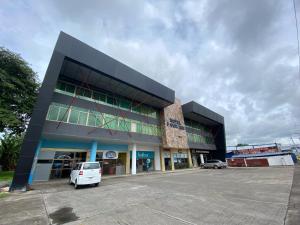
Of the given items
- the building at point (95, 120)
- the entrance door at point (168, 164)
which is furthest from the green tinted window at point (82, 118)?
the entrance door at point (168, 164)

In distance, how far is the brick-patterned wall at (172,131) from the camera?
89.1 ft

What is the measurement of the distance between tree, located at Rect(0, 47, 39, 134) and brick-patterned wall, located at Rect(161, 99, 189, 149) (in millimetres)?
20002

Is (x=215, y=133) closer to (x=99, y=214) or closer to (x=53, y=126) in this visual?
(x=53, y=126)

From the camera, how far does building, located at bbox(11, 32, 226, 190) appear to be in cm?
1470

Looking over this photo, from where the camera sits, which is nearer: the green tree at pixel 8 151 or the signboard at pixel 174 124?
the green tree at pixel 8 151

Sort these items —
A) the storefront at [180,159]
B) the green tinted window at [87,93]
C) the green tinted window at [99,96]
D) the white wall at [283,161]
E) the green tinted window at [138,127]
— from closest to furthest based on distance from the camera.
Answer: the green tinted window at [87,93] → the green tinted window at [99,96] → the green tinted window at [138,127] → the storefront at [180,159] → the white wall at [283,161]

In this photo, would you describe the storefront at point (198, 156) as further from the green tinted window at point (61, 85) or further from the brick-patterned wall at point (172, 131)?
the green tinted window at point (61, 85)

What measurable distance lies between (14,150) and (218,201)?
35944 millimetres

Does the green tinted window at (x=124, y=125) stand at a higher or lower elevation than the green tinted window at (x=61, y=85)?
lower

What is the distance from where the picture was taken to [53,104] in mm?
16953

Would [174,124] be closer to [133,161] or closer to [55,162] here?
[133,161]

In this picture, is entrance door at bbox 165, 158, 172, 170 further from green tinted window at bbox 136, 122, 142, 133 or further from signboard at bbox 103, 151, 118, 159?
signboard at bbox 103, 151, 118, 159

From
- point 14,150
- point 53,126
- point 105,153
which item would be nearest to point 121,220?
point 53,126

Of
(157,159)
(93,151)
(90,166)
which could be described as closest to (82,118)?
(93,151)
